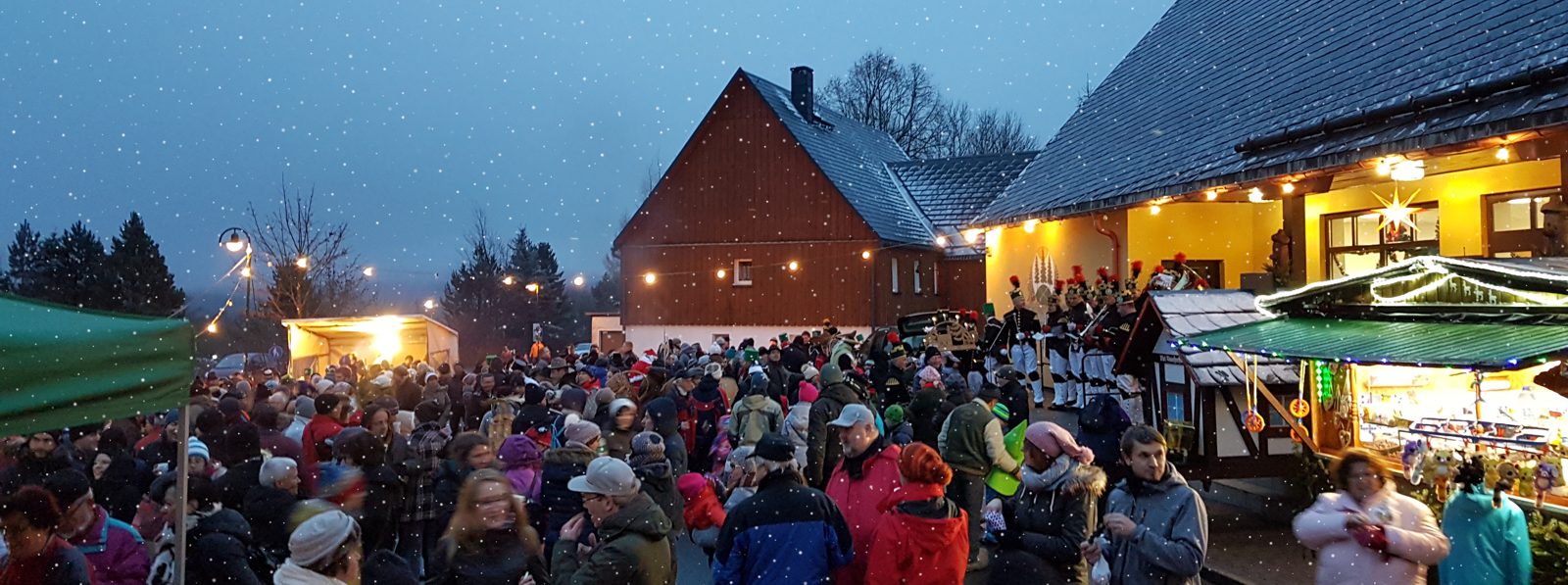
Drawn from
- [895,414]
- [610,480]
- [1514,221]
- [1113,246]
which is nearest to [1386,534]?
[610,480]

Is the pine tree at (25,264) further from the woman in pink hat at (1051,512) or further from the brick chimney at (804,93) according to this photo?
the woman in pink hat at (1051,512)

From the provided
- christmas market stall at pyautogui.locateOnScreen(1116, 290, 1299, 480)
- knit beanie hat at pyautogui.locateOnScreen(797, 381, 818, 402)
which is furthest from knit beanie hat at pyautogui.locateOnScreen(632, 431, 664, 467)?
christmas market stall at pyautogui.locateOnScreen(1116, 290, 1299, 480)

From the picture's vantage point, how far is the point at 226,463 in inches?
259

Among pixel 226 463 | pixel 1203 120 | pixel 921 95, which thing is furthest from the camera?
pixel 921 95

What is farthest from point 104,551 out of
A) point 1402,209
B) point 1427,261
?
point 1402,209

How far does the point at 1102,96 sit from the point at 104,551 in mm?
22116

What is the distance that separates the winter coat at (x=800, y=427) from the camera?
8.89 metres

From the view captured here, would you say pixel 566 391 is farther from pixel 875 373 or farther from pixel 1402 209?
pixel 1402 209

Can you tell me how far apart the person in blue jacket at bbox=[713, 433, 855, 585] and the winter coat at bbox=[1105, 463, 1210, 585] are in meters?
1.31

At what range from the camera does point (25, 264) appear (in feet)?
146

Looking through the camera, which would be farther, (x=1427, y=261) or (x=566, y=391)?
(x=566, y=391)

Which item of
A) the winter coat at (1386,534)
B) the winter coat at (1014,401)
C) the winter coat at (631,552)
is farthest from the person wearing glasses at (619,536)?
the winter coat at (1014,401)

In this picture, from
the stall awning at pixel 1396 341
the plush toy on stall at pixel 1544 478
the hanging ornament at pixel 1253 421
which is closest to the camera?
the stall awning at pixel 1396 341

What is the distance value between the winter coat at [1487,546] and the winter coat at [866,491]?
9.92 ft
